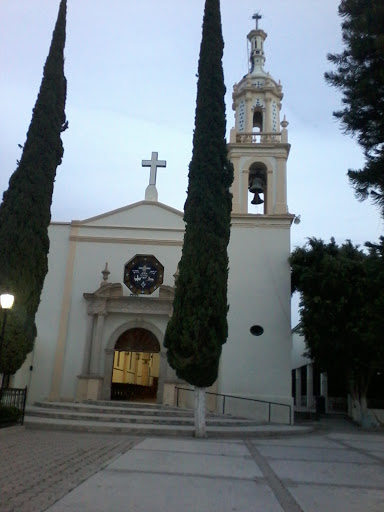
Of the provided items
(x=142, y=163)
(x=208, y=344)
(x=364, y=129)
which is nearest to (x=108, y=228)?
(x=142, y=163)

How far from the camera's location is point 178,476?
5.77 m

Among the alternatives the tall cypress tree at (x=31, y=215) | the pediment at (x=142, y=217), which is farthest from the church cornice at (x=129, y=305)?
the tall cypress tree at (x=31, y=215)

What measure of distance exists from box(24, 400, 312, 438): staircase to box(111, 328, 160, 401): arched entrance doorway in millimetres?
2315

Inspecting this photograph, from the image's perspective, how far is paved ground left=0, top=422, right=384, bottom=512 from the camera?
14.7 ft

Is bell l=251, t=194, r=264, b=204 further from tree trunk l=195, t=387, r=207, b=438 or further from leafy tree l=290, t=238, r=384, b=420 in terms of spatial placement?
tree trunk l=195, t=387, r=207, b=438

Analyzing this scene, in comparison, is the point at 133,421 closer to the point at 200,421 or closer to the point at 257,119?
the point at 200,421

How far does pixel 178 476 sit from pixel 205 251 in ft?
20.0

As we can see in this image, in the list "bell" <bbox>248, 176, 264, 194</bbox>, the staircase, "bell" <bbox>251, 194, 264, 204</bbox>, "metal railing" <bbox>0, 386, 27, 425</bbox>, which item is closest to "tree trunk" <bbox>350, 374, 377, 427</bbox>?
the staircase

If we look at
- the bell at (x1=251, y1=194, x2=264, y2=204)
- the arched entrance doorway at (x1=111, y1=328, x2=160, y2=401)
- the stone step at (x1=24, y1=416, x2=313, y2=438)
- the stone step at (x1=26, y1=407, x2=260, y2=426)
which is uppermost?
the bell at (x1=251, y1=194, x2=264, y2=204)

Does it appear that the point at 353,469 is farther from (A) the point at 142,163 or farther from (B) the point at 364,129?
(A) the point at 142,163

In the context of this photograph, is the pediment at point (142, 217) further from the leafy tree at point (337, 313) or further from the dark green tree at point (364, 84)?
the dark green tree at point (364, 84)

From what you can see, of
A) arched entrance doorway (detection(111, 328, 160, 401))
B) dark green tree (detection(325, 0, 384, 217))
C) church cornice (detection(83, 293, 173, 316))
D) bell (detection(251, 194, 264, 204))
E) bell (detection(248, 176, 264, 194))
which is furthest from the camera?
bell (detection(251, 194, 264, 204))

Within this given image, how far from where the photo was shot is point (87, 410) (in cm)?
1325

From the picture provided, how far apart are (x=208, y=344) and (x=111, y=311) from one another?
6.20 m
